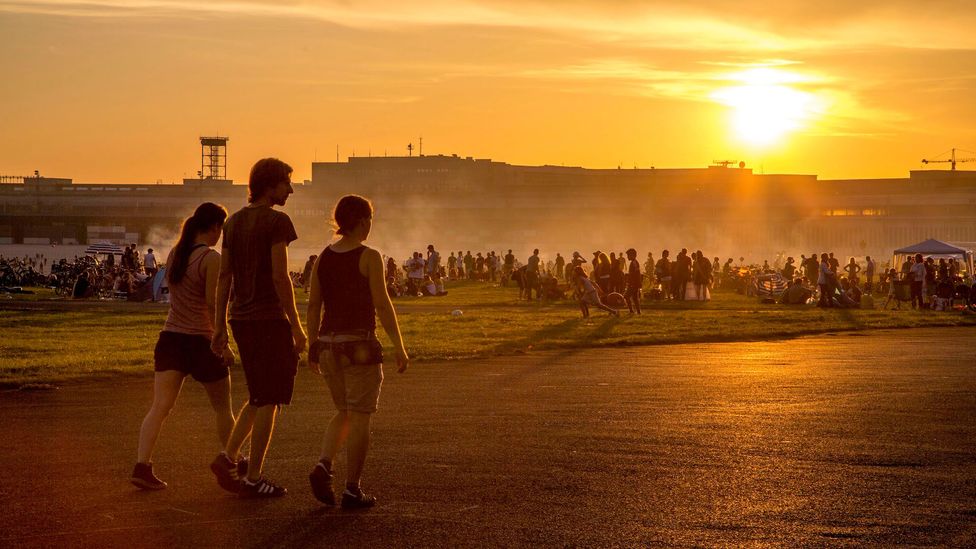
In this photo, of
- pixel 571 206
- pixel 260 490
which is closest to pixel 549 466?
pixel 260 490

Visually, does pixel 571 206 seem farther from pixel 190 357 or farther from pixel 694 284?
pixel 190 357

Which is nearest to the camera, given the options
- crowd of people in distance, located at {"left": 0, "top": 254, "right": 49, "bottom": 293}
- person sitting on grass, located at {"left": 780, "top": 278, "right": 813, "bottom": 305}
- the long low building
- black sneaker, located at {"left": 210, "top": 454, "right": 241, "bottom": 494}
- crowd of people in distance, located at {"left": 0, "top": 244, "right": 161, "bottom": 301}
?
black sneaker, located at {"left": 210, "top": 454, "right": 241, "bottom": 494}

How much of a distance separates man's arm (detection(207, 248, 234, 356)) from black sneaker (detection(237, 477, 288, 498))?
841mm

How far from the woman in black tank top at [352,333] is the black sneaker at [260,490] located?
442 mm

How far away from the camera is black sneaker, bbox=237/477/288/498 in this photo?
8.27 meters

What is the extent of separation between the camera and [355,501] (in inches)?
314

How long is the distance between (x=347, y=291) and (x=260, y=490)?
54.8 inches

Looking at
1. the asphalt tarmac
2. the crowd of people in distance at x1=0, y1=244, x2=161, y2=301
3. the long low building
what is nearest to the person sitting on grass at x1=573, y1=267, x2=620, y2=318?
the asphalt tarmac

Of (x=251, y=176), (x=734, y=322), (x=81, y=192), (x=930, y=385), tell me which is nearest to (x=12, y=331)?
(x=734, y=322)

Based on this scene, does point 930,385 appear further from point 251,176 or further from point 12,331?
point 12,331

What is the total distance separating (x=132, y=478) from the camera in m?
8.54

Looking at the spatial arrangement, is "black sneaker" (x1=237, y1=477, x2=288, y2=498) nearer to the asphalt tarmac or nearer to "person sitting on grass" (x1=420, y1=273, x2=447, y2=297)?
the asphalt tarmac

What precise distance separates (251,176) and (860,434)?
19.1 ft

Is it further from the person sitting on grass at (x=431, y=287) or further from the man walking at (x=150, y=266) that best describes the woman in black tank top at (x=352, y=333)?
the person sitting on grass at (x=431, y=287)
